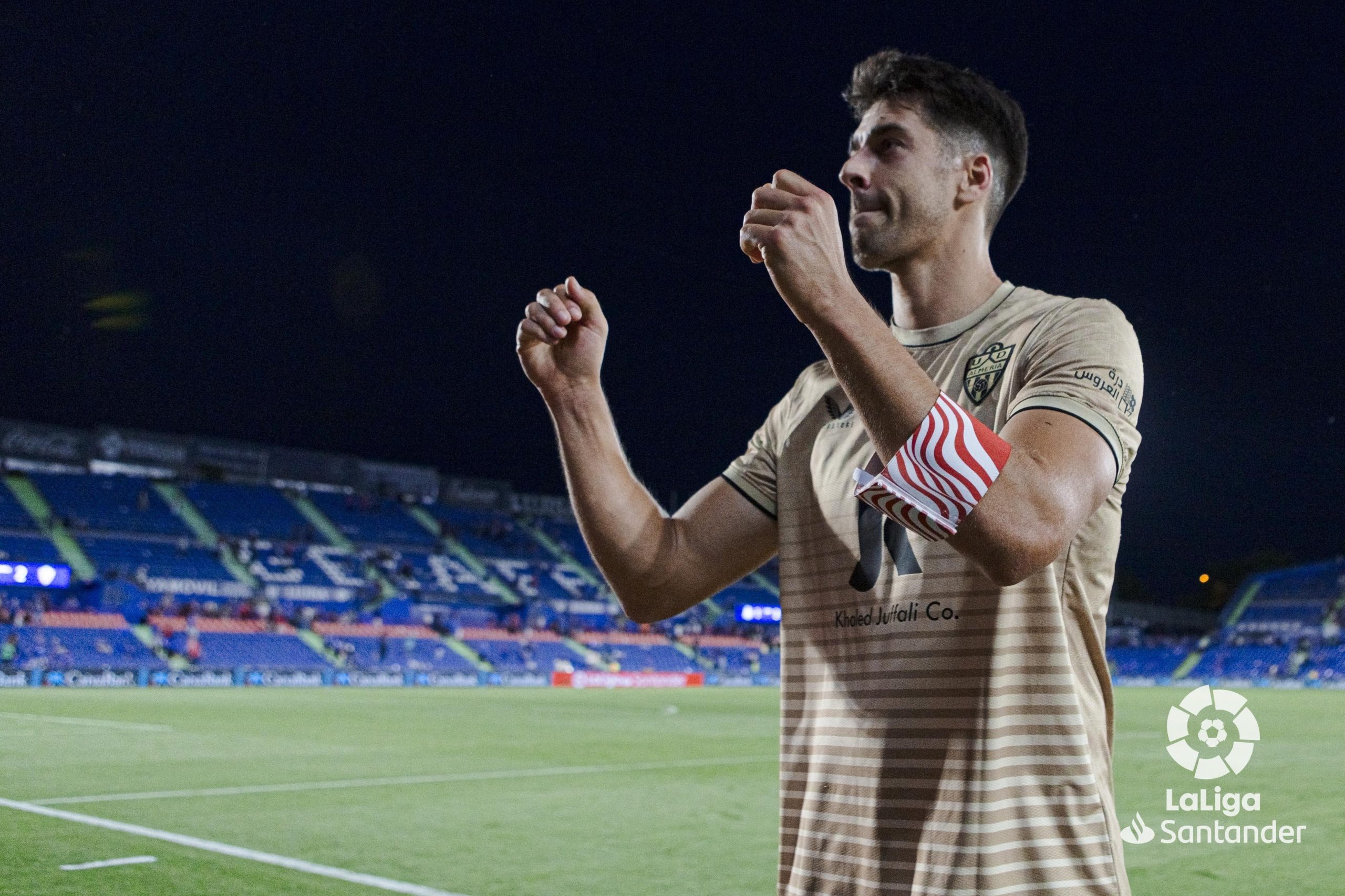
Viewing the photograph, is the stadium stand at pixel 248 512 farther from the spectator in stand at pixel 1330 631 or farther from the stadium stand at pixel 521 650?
the spectator in stand at pixel 1330 631

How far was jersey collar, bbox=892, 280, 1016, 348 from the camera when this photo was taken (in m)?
2.57

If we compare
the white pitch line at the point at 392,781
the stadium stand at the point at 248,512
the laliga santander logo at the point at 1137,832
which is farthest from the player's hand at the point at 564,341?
the stadium stand at the point at 248,512

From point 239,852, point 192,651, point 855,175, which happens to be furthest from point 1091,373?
point 192,651

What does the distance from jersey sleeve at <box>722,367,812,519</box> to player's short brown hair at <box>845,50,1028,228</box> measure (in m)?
0.64

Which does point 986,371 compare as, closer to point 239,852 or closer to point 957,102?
point 957,102

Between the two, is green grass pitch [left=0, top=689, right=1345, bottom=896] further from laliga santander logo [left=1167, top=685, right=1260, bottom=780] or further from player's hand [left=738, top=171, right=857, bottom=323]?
player's hand [left=738, top=171, right=857, bottom=323]

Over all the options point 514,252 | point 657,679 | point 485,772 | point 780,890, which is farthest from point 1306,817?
point 514,252

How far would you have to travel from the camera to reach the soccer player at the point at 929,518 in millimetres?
1961

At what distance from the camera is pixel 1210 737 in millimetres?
20797

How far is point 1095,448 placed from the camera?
6.89ft

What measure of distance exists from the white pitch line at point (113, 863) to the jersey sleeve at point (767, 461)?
849cm

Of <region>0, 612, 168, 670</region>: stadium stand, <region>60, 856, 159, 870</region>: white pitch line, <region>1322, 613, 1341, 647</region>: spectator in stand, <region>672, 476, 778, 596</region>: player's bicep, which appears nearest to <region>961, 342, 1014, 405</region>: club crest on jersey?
<region>672, 476, 778, 596</region>: player's bicep

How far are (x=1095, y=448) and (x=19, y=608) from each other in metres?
47.4

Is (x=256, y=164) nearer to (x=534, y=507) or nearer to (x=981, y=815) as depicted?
(x=534, y=507)
